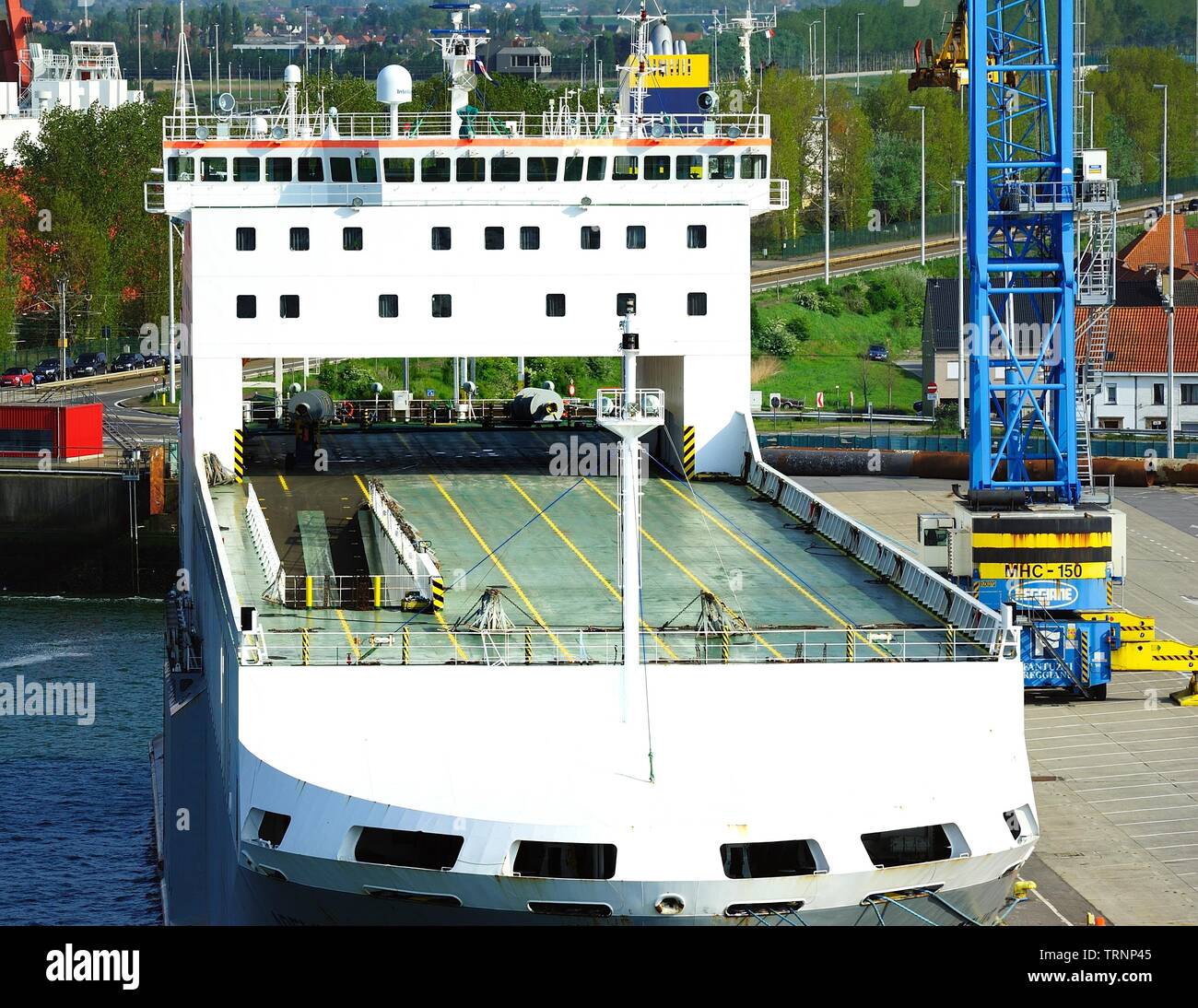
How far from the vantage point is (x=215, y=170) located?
122 feet

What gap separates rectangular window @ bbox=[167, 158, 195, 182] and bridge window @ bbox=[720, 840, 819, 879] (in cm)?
1979

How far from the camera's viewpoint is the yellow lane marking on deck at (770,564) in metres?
26.3

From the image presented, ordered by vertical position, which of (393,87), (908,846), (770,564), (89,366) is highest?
(393,87)

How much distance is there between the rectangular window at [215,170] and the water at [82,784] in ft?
38.2

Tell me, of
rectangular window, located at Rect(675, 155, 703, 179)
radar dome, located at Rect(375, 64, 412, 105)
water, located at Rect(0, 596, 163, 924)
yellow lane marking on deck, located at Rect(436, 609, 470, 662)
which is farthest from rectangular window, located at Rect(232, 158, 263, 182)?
yellow lane marking on deck, located at Rect(436, 609, 470, 662)

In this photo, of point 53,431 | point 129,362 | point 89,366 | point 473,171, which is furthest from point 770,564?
point 129,362

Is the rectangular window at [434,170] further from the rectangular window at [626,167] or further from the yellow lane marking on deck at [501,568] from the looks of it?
the yellow lane marking on deck at [501,568]

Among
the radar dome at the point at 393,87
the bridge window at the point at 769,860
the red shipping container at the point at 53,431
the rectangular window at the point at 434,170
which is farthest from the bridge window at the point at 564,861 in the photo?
the red shipping container at the point at 53,431

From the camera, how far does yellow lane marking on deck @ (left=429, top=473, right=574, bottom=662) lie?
25425mm

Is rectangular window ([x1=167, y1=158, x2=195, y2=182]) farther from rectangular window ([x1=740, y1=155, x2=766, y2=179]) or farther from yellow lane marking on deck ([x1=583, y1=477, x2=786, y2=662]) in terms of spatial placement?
rectangular window ([x1=740, y1=155, x2=766, y2=179])

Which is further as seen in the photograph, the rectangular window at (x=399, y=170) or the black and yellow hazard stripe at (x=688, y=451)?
the rectangular window at (x=399, y=170)

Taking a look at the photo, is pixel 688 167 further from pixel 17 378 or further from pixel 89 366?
pixel 89 366

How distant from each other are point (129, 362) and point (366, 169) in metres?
61.0
